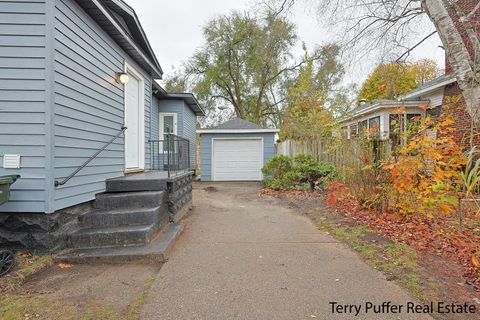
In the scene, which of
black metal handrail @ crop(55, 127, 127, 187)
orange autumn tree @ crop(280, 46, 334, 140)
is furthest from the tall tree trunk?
orange autumn tree @ crop(280, 46, 334, 140)

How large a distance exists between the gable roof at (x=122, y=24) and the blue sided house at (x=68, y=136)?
3 centimetres

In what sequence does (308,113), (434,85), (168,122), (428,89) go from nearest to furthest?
(434,85) → (428,89) → (168,122) → (308,113)

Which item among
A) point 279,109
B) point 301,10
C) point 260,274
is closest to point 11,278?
point 260,274

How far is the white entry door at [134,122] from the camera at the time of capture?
5.83 metres

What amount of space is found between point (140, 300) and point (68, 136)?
2.48 metres

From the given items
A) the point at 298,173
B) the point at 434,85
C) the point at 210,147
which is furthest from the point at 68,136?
the point at 434,85

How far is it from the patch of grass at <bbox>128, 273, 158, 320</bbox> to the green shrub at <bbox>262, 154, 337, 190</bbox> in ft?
22.5

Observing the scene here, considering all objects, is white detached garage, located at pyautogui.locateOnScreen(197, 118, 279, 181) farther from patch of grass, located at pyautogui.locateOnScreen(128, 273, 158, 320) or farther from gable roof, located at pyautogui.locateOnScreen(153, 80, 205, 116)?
Answer: patch of grass, located at pyautogui.locateOnScreen(128, 273, 158, 320)

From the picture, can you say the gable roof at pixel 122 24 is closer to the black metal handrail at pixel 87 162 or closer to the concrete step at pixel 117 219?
the black metal handrail at pixel 87 162

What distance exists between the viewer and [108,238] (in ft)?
11.8

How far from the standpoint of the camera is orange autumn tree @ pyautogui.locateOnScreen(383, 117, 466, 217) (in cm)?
364

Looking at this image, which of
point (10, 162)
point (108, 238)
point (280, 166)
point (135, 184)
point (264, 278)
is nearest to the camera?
point (264, 278)

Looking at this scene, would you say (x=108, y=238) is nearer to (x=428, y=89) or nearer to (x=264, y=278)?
(x=264, y=278)

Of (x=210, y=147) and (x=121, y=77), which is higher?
(x=121, y=77)
